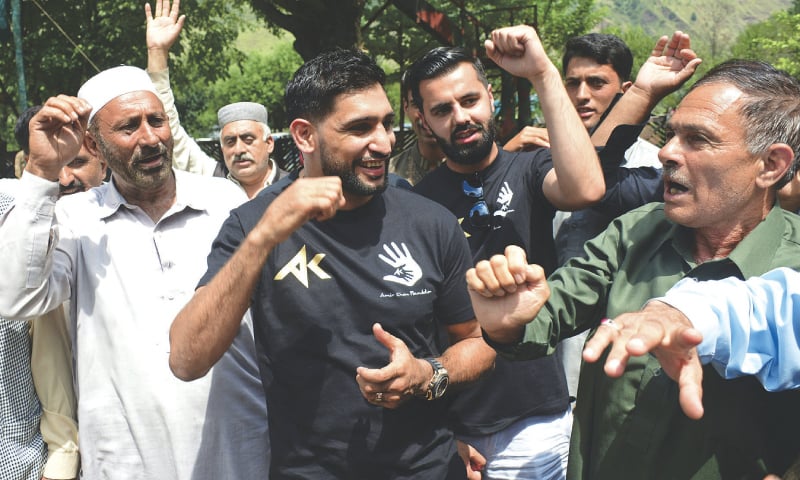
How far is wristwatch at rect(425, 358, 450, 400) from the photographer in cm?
240

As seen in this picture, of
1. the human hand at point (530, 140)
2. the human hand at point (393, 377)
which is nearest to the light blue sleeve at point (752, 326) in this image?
the human hand at point (393, 377)

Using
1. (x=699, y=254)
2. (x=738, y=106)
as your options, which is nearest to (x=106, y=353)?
(x=699, y=254)

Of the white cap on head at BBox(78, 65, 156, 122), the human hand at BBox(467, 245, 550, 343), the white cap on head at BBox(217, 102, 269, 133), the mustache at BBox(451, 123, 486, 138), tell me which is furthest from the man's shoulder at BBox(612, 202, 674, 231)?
the white cap on head at BBox(217, 102, 269, 133)

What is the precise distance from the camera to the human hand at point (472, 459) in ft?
10.2

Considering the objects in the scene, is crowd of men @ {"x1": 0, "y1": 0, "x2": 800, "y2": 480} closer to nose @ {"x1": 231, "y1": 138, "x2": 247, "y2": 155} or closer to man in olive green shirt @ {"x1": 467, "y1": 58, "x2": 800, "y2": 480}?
man in olive green shirt @ {"x1": 467, "y1": 58, "x2": 800, "y2": 480}

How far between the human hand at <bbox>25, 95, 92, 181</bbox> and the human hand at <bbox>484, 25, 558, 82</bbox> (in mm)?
1605

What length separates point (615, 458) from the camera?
7.06 feet

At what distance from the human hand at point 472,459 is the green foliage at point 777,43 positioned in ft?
66.0

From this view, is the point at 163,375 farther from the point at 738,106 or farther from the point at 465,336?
the point at 738,106

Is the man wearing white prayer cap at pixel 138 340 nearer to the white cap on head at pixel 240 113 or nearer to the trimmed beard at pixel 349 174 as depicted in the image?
the trimmed beard at pixel 349 174

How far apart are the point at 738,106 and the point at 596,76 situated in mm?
2063

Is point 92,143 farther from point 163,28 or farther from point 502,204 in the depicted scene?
point 502,204

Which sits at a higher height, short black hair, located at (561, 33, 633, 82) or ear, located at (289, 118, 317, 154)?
ear, located at (289, 118, 317, 154)

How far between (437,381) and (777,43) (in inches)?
1212
